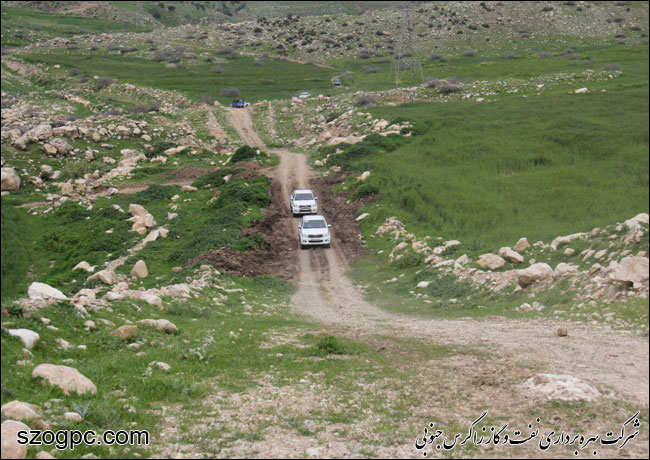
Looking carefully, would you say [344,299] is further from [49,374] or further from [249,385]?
[49,374]

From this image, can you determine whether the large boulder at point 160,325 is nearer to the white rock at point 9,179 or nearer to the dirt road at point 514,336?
the dirt road at point 514,336

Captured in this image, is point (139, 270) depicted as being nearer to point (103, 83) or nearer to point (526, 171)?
point (526, 171)

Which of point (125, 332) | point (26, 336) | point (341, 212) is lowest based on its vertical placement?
point (341, 212)

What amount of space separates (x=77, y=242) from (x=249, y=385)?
2547 centimetres

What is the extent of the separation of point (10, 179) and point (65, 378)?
126 feet

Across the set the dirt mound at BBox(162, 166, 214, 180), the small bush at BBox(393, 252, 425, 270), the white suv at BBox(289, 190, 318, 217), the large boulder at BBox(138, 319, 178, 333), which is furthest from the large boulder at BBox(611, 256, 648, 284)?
the dirt mound at BBox(162, 166, 214, 180)

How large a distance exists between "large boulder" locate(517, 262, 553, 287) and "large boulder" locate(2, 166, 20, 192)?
38119 millimetres

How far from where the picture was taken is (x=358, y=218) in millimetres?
37000

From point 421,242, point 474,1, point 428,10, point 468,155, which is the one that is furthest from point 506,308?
point 474,1

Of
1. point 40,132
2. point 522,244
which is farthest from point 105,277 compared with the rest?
point 40,132

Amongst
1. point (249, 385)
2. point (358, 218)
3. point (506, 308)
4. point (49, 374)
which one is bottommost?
point (358, 218)

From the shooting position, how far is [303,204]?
38656 millimetres

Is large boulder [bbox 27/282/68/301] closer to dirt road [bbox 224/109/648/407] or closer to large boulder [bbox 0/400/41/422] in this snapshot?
large boulder [bbox 0/400/41/422]

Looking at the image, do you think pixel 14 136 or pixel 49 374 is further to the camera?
pixel 14 136
